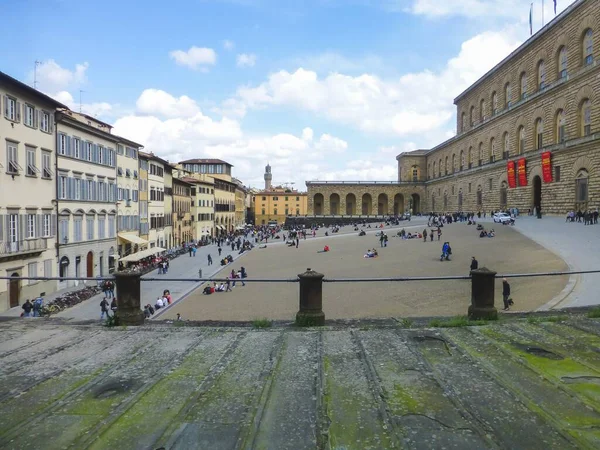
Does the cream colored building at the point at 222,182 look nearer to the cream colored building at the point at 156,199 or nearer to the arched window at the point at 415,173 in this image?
the cream colored building at the point at 156,199

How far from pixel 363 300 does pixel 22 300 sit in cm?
1736

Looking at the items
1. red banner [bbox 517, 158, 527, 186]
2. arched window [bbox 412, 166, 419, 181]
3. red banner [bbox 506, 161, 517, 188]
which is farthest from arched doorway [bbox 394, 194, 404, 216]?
red banner [bbox 517, 158, 527, 186]

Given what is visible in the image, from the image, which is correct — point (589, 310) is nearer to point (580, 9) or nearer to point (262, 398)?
point (262, 398)

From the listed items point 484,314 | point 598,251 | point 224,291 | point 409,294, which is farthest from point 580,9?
point 484,314

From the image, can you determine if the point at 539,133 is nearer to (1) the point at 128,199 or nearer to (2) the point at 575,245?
(2) the point at 575,245

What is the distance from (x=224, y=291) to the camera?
2588 cm

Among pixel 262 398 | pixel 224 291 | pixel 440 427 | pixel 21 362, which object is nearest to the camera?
pixel 440 427

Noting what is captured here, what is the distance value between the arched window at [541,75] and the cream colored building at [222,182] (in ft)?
166

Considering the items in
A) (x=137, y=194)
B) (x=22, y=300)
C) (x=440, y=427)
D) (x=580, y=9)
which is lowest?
(x=22, y=300)

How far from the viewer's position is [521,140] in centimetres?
4947

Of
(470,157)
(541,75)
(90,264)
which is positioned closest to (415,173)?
(470,157)

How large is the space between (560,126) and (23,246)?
4274 cm

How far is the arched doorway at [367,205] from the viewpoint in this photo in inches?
3984

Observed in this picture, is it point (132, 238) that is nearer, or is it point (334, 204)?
point (132, 238)
